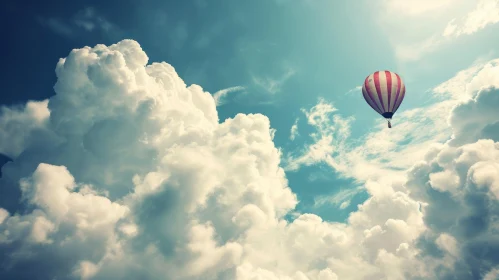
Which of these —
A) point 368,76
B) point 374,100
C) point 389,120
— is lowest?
point 389,120

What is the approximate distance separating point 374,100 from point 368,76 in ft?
19.1

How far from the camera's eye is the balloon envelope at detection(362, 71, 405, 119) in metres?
48.7

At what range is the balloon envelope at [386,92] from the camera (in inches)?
1918

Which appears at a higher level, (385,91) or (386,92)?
(385,91)

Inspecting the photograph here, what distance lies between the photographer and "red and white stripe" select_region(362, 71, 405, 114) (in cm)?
4872

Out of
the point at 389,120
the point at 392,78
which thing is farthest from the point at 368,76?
the point at 389,120

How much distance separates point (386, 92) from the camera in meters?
48.7

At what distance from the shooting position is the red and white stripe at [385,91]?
48719 mm

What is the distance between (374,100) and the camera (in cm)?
5003

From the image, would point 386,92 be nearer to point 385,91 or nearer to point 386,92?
point 386,92

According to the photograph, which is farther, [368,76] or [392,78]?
[368,76]

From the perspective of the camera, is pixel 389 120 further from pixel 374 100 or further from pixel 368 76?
pixel 368 76

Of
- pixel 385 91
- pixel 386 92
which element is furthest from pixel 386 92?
pixel 385 91

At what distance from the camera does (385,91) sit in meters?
48.8
